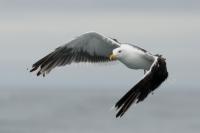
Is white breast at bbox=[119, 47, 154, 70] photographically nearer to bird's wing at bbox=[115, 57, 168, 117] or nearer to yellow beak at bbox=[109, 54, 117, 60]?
yellow beak at bbox=[109, 54, 117, 60]

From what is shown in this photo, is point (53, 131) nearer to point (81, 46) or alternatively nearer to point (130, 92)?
point (81, 46)

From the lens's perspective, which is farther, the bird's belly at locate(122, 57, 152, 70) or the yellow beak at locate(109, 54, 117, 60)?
the yellow beak at locate(109, 54, 117, 60)

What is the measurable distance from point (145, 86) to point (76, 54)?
714 centimetres

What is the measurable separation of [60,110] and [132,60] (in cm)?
11927

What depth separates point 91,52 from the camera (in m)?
30.8

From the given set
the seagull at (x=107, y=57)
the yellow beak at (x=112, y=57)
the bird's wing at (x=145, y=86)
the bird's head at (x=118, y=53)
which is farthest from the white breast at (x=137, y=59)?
the bird's wing at (x=145, y=86)

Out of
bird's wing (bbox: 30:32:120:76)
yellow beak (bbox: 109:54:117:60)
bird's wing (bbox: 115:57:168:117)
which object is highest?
bird's wing (bbox: 115:57:168:117)

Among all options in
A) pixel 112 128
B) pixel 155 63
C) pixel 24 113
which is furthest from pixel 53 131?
pixel 155 63

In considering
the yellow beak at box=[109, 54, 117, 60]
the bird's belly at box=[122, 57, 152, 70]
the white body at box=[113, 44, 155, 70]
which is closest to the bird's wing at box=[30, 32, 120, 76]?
the yellow beak at box=[109, 54, 117, 60]

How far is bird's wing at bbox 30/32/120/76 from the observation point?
30.1 m

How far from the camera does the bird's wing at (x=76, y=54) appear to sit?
1187 inches

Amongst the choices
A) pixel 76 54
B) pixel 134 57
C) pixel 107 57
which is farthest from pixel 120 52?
pixel 76 54

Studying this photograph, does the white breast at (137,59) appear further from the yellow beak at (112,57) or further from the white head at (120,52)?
the yellow beak at (112,57)

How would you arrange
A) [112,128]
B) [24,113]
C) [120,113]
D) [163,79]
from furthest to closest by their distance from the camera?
[24,113], [112,128], [163,79], [120,113]
